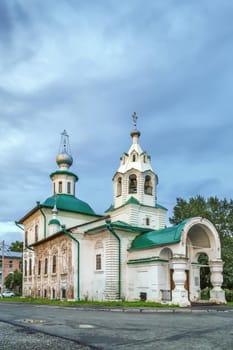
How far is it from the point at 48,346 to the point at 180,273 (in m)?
15.4

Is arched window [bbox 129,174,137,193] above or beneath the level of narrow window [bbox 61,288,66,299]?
above

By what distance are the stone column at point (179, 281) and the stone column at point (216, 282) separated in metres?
3.13

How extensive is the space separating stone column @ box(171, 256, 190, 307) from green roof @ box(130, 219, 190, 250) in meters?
1.16

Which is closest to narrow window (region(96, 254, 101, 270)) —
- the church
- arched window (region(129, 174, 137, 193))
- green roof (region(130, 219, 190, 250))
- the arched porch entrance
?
the church

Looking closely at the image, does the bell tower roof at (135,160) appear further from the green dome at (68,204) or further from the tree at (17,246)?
the tree at (17,246)

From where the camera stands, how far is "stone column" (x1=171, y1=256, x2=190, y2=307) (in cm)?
2088

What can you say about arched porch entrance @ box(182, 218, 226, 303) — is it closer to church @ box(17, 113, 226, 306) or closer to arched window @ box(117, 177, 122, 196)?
church @ box(17, 113, 226, 306)

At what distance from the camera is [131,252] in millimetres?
25797

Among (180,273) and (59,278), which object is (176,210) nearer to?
(59,278)

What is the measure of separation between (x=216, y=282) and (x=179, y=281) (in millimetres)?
3865

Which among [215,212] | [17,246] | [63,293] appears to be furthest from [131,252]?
[17,246]

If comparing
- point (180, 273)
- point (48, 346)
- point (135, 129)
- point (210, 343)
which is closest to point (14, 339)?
point (48, 346)

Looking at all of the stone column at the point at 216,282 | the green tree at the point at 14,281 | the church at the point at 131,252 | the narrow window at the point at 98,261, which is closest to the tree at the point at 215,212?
the church at the point at 131,252

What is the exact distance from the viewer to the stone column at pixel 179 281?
20875 mm
